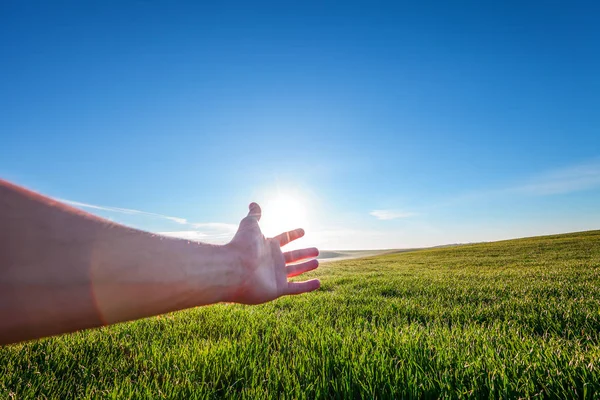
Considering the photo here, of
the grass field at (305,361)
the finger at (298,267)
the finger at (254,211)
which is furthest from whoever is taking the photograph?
the finger at (298,267)

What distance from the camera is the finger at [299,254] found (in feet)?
9.62

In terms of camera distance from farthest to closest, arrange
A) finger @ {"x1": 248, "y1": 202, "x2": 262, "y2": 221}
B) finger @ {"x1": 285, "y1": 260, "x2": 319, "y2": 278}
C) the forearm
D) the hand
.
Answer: finger @ {"x1": 285, "y1": 260, "x2": 319, "y2": 278} → finger @ {"x1": 248, "y1": 202, "x2": 262, "y2": 221} → the hand → the forearm

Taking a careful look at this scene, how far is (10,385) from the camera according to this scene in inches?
95.9

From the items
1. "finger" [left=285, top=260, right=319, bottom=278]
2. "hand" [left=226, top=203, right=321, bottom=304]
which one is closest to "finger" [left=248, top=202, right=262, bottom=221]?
"hand" [left=226, top=203, right=321, bottom=304]

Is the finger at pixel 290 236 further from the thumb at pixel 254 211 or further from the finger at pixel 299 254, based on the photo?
the thumb at pixel 254 211

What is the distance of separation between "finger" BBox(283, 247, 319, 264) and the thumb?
471mm

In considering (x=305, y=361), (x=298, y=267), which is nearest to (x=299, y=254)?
(x=298, y=267)

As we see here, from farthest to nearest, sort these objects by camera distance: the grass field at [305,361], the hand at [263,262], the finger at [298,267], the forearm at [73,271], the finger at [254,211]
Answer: the finger at [298,267], the finger at [254,211], the hand at [263,262], the grass field at [305,361], the forearm at [73,271]

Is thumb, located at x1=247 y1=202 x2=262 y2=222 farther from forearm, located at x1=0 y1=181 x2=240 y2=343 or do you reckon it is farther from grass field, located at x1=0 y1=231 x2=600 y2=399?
grass field, located at x1=0 y1=231 x2=600 y2=399

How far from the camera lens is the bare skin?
127 cm

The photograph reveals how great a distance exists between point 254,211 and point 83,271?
1.48 meters

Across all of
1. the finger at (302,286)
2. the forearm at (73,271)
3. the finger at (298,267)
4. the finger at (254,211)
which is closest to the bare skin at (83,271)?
the forearm at (73,271)

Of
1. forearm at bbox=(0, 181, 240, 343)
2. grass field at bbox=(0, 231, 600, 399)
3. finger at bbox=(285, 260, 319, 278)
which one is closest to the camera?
forearm at bbox=(0, 181, 240, 343)

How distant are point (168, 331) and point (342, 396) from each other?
8.78 ft
